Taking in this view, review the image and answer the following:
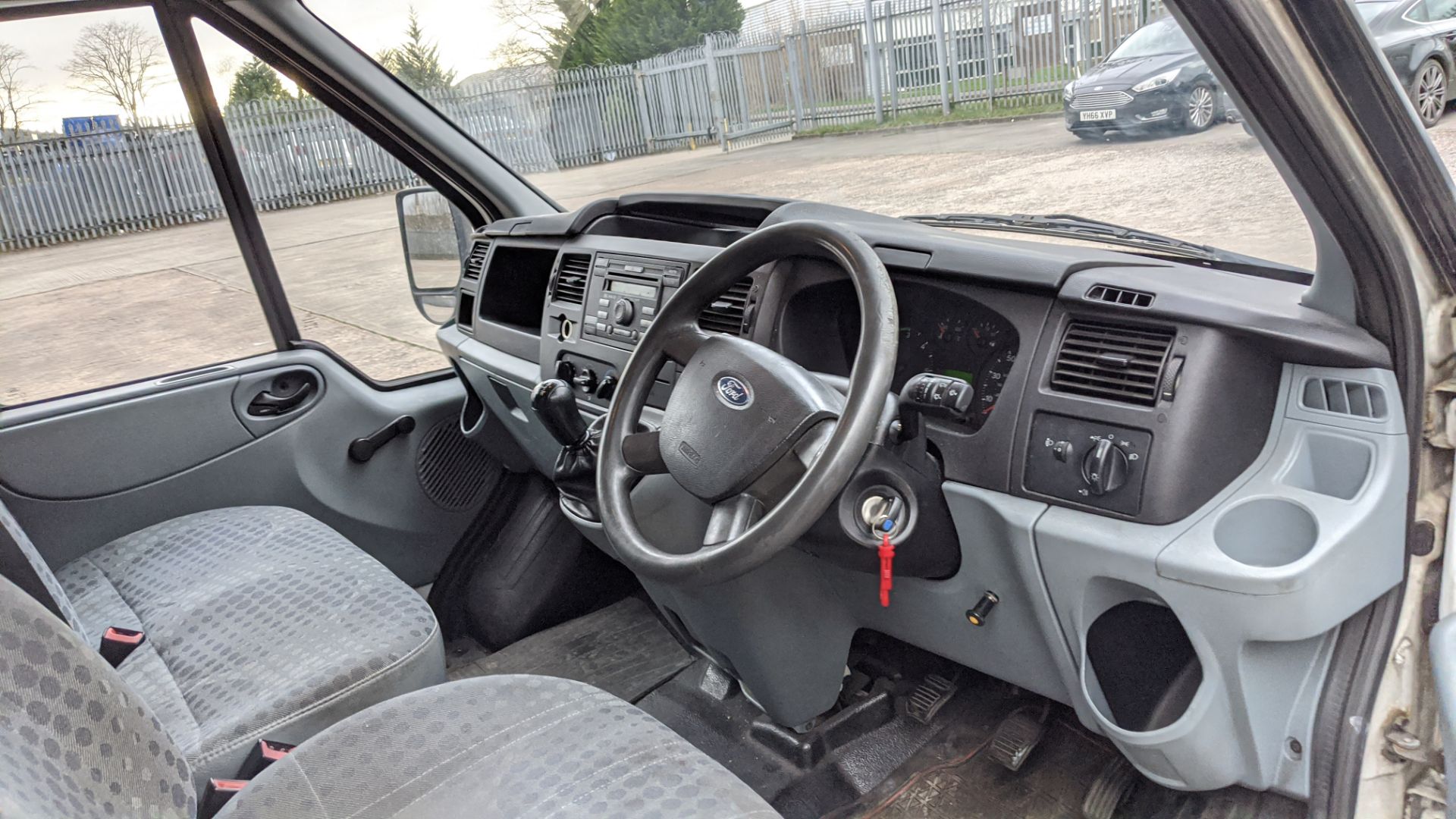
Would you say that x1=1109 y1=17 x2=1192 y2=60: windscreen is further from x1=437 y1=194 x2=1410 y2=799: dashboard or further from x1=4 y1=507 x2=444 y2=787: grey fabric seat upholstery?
x1=4 y1=507 x2=444 y2=787: grey fabric seat upholstery

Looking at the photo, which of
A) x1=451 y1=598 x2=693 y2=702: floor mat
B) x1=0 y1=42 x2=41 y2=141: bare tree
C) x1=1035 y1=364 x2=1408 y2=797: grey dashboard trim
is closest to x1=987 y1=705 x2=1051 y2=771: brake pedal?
x1=1035 y1=364 x2=1408 y2=797: grey dashboard trim

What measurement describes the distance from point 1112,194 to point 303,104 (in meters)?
2.00

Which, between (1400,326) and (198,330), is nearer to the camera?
(1400,326)

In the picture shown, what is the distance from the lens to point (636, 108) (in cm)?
256

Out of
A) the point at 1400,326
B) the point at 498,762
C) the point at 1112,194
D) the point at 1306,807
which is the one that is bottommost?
the point at 1306,807

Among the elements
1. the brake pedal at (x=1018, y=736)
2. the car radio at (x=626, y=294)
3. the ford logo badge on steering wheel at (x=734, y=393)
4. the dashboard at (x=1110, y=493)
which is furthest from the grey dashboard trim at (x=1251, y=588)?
the car radio at (x=626, y=294)

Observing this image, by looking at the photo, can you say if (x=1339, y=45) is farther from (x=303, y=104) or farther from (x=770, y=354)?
(x=303, y=104)

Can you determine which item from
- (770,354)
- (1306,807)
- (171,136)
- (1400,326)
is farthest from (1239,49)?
(171,136)

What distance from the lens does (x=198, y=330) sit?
2.70 m

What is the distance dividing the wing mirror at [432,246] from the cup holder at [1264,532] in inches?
88.7

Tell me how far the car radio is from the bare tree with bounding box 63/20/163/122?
3.97 feet

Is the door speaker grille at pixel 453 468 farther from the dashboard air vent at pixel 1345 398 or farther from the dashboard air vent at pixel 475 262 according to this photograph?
the dashboard air vent at pixel 1345 398

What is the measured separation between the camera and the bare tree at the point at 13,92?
7.40ft

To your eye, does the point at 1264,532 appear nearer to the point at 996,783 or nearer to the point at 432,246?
the point at 996,783
